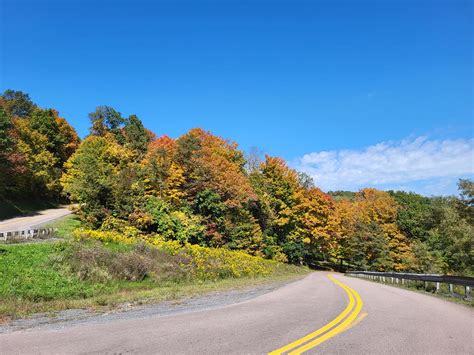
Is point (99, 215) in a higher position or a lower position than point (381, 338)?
higher

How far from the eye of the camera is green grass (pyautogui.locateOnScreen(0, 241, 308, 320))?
12.2 meters

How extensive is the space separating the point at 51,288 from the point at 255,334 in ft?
37.1

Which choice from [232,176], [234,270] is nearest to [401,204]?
[232,176]

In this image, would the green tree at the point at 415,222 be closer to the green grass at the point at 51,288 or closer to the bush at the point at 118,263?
the bush at the point at 118,263

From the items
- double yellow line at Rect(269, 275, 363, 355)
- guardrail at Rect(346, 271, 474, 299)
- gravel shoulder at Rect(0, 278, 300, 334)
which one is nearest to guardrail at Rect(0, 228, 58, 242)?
gravel shoulder at Rect(0, 278, 300, 334)

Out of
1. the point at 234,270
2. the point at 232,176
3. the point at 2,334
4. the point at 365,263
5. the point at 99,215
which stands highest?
the point at 232,176

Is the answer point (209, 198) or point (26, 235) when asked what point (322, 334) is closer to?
point (26, 235)

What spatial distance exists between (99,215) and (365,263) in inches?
1769

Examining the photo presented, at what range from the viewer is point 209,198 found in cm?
3803

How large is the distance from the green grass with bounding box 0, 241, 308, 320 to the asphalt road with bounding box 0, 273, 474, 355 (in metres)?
4.48

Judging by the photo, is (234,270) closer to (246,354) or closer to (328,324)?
(328,324)

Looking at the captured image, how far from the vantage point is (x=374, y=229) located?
6228 centimetres

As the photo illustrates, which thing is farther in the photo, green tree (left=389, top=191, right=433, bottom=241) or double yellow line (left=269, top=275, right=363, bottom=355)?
green tree (left=389, top=191, right=433, bottom=241)

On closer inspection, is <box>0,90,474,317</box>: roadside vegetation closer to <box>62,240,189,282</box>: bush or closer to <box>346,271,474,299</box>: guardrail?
<box>62,240,189,282</box>: bush
